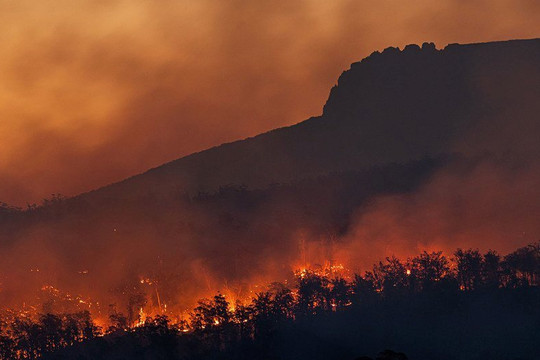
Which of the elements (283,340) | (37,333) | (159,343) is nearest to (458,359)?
(283,340)

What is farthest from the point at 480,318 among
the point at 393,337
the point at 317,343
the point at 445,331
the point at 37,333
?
the point at 37,333

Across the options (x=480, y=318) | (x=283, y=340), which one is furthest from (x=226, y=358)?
(x=480, y=318)

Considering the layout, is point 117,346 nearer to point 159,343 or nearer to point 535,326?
point 159,343

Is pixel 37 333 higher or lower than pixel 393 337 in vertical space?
higher

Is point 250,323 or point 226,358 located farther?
point 250,323

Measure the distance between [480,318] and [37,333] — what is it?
10697 cm

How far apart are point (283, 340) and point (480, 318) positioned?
49.2 m

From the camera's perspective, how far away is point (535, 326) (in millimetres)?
191375

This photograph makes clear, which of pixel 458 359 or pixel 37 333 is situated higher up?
pixel 37 333

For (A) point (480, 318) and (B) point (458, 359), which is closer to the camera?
(B) point (458, 359)

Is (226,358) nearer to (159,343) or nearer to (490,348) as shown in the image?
(159,343)

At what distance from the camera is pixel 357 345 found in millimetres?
194125

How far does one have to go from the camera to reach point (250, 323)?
189m

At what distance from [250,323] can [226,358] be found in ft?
55.4
